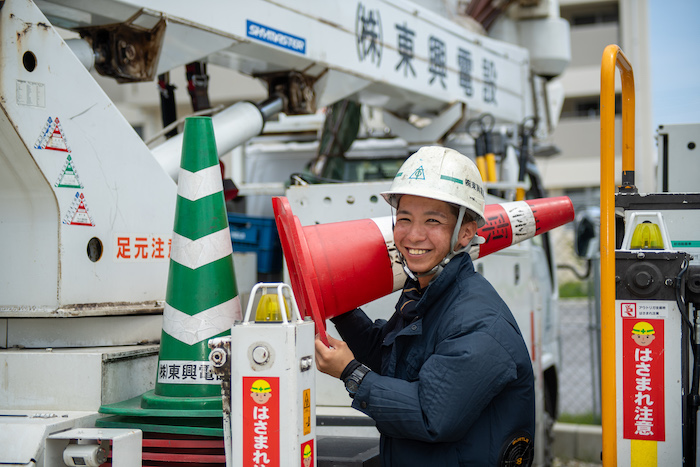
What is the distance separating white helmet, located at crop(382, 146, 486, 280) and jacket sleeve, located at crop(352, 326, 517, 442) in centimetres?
40

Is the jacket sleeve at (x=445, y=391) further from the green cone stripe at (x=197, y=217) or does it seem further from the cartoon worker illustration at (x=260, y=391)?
the green cone stripe at (x=197, y=217)

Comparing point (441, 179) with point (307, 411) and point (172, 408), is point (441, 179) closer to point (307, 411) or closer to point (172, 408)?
point (307, 411)

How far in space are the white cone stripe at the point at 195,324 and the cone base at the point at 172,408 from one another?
0.69 ft

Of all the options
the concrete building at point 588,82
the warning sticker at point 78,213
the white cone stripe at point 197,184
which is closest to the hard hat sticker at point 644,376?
the white cone stripe at point 197,184

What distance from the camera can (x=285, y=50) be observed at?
4.05 m

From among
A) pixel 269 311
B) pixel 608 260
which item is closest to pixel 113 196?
pixel 269 311

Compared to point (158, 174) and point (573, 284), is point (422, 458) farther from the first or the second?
point (573, 284)

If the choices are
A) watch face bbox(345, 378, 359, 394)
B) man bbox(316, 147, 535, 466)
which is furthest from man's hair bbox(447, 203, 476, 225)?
watch face bbox(345, 378, 359, 394)

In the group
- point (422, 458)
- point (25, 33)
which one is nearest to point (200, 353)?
point (422, 458)

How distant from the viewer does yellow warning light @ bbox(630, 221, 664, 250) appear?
2.87m

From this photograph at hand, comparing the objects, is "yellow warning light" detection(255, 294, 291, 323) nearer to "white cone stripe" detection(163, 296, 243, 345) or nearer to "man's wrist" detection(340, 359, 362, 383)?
"man's wrist" detection(340, 359, 362, 383)

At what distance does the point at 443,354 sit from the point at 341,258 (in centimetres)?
74

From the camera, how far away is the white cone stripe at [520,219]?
3.29m

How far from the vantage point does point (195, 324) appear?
2791 millimetres
